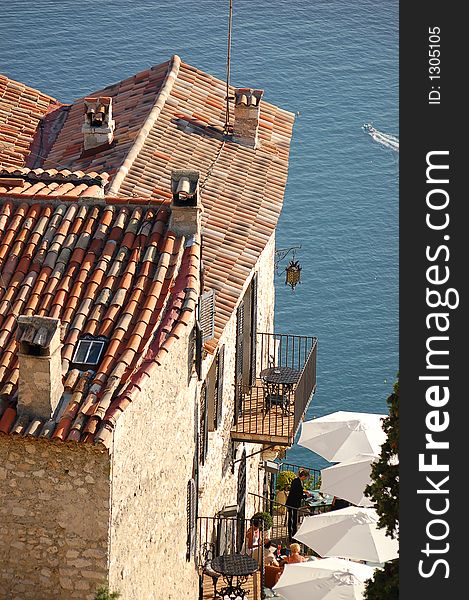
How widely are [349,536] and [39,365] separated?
10.5 m

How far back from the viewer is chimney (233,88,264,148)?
1039 inches

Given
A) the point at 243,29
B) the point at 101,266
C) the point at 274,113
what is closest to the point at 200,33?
the point at 243,29

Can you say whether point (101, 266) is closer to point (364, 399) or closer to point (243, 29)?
point (364, 399)

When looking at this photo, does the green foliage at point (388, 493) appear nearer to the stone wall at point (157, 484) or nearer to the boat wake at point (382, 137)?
the stone wall at point (157, 484)

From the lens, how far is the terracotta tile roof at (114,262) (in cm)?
1631

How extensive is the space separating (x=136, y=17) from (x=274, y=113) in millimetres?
53580

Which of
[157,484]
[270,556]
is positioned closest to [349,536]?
[270,556]

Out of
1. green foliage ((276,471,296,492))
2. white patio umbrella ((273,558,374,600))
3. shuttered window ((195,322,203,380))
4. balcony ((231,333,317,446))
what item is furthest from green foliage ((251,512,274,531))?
shuttered window ((195,322,203,380))

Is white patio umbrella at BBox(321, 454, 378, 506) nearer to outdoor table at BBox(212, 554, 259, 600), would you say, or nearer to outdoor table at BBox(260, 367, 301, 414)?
outdoor table at BBox(260, 367, 301, 414)

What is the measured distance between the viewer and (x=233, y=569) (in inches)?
849

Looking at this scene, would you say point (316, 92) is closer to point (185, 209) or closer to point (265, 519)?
point (265, 519)

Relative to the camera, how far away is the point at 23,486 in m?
16.2

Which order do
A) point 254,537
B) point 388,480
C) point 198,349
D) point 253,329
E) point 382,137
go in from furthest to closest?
point 382,137 → point 253,329 → point 254,537 → point 198,349 → point 388,480

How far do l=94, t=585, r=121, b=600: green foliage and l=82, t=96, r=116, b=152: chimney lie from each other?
35.1 ft
